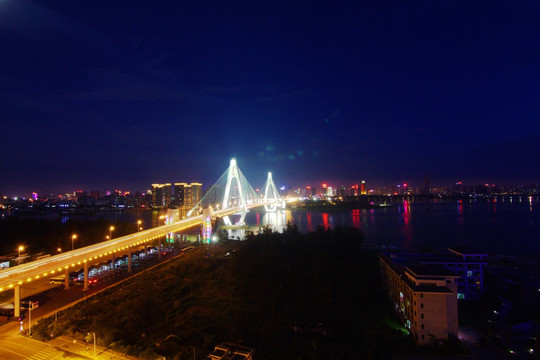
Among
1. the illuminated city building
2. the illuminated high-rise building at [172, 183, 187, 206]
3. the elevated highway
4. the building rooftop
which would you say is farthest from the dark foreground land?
the illuminated high-rise building at [172, 183, 187, 206]

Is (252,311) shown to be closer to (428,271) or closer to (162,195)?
(428,271)

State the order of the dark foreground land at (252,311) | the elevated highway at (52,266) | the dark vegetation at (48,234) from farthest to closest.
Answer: the dark vegetation at (48,234) → the elevated highway at (52,266) → the dark foreground land at (252,311)

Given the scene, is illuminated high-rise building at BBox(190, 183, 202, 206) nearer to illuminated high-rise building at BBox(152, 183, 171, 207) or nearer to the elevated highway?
illuminated high-rise building at BBox(152, 183, 171, 207)

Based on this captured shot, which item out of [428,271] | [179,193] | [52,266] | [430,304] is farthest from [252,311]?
[179,193]


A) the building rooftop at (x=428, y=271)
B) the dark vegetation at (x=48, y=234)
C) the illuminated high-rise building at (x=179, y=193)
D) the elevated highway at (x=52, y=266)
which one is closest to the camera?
the elevated highway at (x=52, y=266)

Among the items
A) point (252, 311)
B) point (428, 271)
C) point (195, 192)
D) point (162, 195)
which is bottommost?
point (252, 311)

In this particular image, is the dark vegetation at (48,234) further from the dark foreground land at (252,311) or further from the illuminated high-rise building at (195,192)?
the illuminated high-rise building at (195,192)

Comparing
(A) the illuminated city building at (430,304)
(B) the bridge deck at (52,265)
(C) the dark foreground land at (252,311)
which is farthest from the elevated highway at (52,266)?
(A) the illuminated city building at (430,304)
